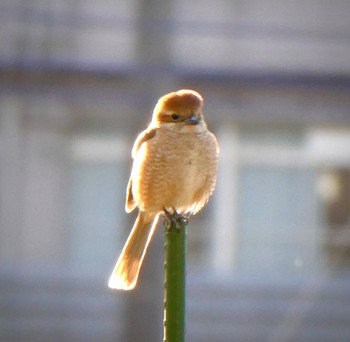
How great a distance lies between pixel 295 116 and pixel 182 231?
209 inches

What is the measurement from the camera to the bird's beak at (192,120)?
2.90m

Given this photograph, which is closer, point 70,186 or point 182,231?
point 182,231

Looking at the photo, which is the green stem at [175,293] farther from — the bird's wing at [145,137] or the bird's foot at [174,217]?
the bird's wing at [145,137]

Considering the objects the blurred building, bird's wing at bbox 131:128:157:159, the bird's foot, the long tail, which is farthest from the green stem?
the blurred building

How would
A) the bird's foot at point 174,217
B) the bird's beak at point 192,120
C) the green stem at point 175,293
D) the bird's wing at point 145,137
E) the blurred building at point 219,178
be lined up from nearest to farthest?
the green stem at point 175,293, the bird's foot at point 174,217, the bird's beak at point 192,120, the bird's wing at point 145,137, the blurred building at point 219,178

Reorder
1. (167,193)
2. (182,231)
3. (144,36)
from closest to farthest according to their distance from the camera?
(182,231), (167,193), (144,36)

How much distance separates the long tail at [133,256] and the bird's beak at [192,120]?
31 centimetres

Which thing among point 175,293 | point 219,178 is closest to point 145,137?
point 175,293

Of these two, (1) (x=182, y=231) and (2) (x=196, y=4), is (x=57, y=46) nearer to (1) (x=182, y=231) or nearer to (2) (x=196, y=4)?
(2) (x=196, y=4)

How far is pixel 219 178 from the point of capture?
7.57 m

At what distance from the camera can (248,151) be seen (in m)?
7.63

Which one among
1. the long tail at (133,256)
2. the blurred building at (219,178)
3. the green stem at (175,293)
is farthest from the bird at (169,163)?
the blurred building at (219,178)

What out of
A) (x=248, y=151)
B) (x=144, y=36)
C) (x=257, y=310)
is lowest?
(x=257, y=310)

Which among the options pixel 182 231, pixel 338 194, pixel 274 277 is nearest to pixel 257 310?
pixel 274 277
